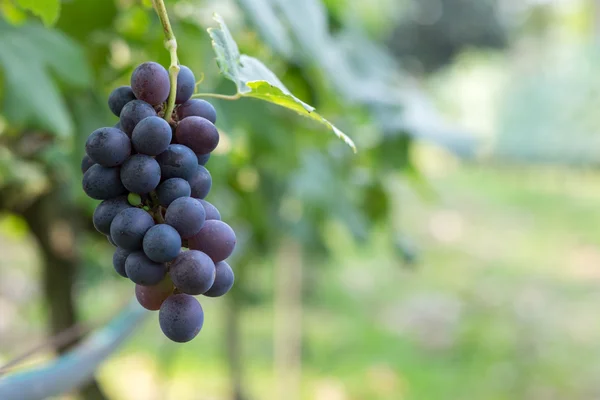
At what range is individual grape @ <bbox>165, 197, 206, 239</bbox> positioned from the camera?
0.35 metres

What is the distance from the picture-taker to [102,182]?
1.20ft

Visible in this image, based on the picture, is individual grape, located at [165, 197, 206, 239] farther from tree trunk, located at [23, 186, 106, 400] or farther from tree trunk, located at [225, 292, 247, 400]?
tree trunk, located at [225, 292, 247, 400]

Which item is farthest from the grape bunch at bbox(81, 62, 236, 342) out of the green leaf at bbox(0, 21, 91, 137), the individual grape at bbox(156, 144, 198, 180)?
the green leaf at bbox(0, 21, 91, 137)

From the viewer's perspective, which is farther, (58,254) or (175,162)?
(58,254)

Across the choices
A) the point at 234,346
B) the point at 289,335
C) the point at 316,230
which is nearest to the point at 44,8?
the point at 316,230

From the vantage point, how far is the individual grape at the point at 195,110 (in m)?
0.39

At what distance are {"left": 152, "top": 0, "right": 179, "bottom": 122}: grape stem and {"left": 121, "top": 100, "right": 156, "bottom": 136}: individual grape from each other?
0.04 feet

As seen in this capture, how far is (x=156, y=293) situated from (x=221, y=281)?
38 mm

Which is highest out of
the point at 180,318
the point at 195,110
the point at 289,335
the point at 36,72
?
the point at 289,335

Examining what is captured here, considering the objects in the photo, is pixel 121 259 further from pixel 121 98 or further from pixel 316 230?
pixel 316 230

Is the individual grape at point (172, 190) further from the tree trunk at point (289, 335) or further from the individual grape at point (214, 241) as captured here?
the tree trunk at point (289, 335)

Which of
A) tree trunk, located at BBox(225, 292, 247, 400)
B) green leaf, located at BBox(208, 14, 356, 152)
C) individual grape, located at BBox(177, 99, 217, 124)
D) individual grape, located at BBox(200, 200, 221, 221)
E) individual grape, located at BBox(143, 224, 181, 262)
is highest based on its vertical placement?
tree trunk, located at BBox(225, 292, 247, 400)

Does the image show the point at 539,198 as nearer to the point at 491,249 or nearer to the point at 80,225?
the point at 491,249

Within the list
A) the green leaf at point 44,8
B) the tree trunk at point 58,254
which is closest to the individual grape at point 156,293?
the green leaf at point 44,8
